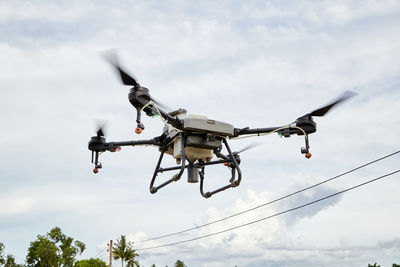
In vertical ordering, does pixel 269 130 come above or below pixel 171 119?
above

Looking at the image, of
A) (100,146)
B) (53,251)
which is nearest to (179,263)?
(53,251)

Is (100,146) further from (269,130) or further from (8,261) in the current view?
(8,261)

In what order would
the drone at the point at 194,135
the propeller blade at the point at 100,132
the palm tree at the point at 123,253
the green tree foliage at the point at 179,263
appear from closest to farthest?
the drone at the point at 194,135 < the propeller blade at the point at 100,132 < the palm tree at the point at 123,253 < the green tree foliage at the point at 179,263

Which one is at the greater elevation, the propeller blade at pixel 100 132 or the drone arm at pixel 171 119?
the propeller blade at pixel 100 132

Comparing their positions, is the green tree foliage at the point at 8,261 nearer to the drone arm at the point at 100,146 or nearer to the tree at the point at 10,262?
the tree at the point at 10,262

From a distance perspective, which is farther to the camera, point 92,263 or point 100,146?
point 92,263

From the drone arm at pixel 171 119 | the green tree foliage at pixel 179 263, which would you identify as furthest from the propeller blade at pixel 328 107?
the green tree foliage at pixel 179 263

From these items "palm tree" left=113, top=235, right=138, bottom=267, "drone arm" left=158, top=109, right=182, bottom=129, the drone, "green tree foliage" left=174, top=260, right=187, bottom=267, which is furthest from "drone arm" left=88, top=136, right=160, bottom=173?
"green tree foliage" left=174, top=260, right=187, bottom=267

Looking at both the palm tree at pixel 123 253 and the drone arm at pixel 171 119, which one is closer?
the drone arm at pixel 171 119

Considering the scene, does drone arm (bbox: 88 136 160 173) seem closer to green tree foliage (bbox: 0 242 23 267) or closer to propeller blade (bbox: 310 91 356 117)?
propeller blade (bbox: 310 91 356 117)
